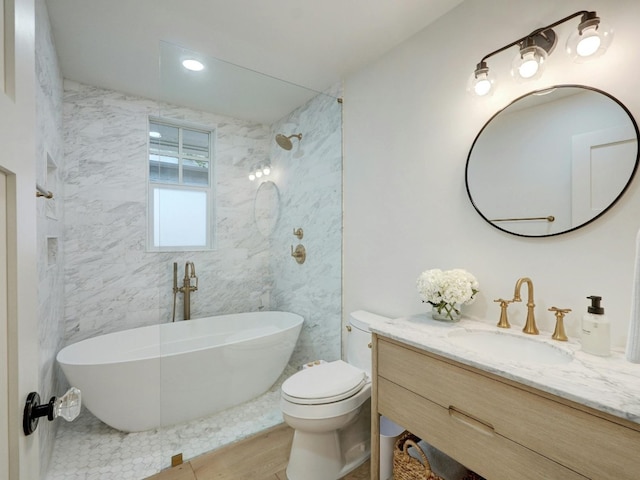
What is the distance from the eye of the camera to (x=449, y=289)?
1506 millimetres

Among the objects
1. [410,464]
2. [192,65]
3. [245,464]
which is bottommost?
[245,464]

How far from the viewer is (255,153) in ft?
8.74

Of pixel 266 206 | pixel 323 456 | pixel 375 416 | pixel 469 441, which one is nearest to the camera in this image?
pixel 469 441

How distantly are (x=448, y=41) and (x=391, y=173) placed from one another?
0.81 m

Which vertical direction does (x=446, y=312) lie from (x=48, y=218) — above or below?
below

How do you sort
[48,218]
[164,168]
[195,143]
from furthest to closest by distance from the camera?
1. [195,143]
2. [164,168]
3. [48,218]

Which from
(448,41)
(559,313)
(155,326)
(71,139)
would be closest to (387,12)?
(448,41)

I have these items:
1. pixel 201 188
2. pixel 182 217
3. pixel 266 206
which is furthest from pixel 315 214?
pixel 182 217

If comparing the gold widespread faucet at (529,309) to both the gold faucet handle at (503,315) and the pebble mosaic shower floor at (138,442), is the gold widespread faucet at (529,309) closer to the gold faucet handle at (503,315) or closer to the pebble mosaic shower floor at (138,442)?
the gold faucet handle at (503,315)

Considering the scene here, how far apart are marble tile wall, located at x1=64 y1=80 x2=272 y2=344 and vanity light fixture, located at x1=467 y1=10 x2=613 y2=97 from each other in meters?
1.76

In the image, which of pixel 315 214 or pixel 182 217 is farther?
pixel 315 214

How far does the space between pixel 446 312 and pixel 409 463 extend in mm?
724

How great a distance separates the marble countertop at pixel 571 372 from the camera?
807 millimetres

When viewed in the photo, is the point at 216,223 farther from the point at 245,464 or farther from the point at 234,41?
the point at 245,464
